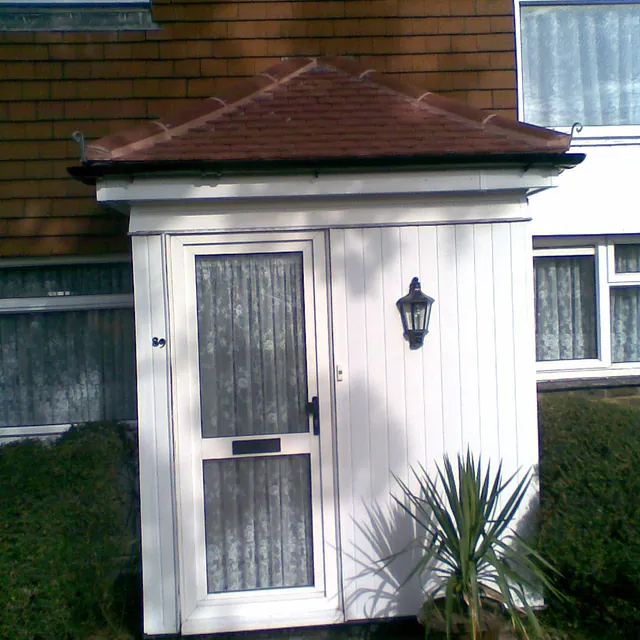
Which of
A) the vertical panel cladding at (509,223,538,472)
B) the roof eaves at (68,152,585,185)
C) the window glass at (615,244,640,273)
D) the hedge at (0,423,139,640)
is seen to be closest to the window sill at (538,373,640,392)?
the window glass at (615,244,640,273)

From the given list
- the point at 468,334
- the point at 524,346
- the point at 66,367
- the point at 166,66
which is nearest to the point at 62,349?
the point at 66,367

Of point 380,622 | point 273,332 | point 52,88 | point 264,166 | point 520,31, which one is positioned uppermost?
point 520,31

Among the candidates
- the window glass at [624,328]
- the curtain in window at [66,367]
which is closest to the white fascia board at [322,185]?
the curtain in window at [66,367]

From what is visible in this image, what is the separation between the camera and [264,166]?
3.87 m

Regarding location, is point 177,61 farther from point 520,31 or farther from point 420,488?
point 420,488

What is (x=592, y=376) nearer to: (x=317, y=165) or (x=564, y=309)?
(x=564, y=309)

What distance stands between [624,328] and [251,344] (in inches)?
124

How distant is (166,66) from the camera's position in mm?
5285

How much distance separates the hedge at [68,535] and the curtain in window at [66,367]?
0.48 metres

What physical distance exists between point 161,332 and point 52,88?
243 cm

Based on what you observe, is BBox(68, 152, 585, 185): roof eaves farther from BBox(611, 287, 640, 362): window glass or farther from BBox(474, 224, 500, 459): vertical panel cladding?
BBox(611, 287, 640, 362): window glass

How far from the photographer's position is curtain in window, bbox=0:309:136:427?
5172mm

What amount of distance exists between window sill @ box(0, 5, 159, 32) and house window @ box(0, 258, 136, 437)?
1815 mm

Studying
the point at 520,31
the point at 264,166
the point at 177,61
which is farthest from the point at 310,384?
the point at 520,31
